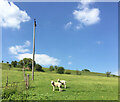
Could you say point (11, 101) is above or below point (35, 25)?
below

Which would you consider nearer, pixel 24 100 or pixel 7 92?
pixel 24 100

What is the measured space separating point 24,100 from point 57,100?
11.9ft

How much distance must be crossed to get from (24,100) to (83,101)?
6.44 meters

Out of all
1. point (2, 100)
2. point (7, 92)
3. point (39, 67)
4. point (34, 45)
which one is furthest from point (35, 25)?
point (39, 67)

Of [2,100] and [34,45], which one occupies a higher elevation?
[34,45]

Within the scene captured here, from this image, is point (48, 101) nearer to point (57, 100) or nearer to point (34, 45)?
point (57, 100)

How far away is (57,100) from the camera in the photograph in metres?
14.9

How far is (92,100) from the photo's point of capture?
15336 mm

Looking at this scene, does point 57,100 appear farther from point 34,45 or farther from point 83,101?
point 34,45

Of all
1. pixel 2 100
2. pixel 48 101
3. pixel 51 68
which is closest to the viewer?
pixel 48 101

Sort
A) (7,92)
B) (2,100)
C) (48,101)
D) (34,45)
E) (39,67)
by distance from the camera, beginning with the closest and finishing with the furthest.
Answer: (48,101) → (2,100) → (7,92) → (34,45) → (39,67)

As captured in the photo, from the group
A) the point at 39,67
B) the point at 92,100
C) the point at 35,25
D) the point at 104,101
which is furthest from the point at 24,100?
the point at 39,67

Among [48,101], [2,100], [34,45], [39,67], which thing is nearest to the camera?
[48,101]

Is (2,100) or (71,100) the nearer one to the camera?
(71,100)
